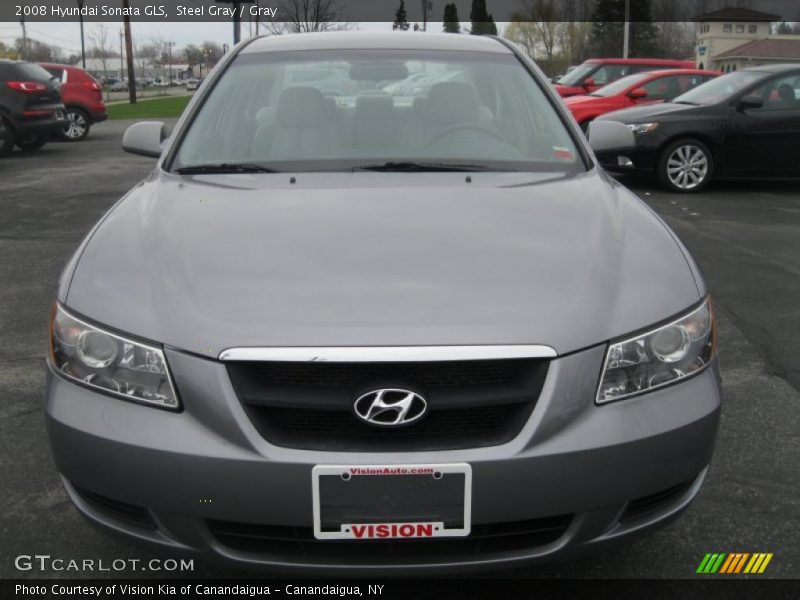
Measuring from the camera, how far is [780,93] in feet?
33.9

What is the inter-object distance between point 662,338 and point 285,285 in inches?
36.4

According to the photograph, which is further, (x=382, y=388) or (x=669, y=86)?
(x=669, y=86)

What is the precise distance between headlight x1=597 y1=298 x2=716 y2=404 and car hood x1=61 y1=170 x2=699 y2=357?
0.16 ft

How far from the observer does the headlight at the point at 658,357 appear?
2.06 m

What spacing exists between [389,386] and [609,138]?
89.6 inches

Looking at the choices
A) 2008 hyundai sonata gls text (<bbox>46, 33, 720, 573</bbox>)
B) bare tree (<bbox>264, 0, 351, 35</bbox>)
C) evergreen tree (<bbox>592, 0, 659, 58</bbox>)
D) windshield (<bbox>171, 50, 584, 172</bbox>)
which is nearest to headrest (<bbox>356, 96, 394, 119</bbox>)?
windshield (<bbox>171, 50, 584, 172</bbox>)

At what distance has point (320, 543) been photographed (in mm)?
1980

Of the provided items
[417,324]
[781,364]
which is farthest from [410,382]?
[781,364]

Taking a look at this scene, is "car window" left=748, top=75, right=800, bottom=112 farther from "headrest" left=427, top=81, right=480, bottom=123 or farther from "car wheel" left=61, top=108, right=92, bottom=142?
"car wheel" left=61, top=108, right=92, bottom=142

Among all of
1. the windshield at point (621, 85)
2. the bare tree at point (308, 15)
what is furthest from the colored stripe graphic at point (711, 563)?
the bare tree at point (308, 15)

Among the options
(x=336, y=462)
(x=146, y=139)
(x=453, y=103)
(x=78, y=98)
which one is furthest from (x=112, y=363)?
(x=78, y=98)

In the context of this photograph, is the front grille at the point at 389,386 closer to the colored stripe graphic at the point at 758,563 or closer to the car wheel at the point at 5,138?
the colored stripe graphic at the point at 758,563

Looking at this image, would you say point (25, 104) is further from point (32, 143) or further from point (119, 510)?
point (119, 510)

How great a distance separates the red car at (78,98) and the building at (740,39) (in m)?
67.8
